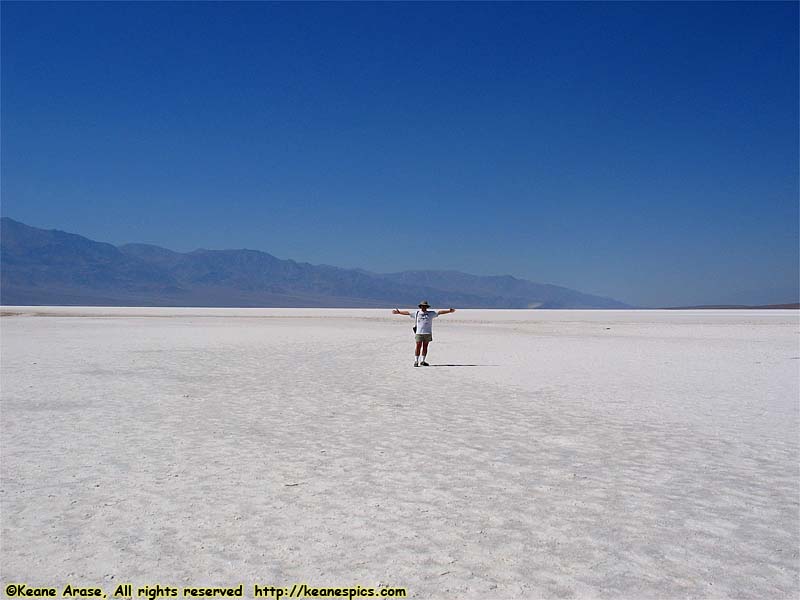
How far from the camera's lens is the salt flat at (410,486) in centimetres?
437

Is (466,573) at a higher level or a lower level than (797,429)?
lower

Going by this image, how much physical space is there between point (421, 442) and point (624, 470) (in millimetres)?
2562

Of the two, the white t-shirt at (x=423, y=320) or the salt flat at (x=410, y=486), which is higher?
the white t-shirt at (x=423, y=320)

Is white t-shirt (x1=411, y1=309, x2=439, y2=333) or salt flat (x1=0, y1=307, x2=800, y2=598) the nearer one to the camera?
salt flat (x1=0, y1=307, x2=800, y2=598)

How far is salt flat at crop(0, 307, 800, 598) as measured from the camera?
4.37 m

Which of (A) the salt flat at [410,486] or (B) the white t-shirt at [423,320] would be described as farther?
(B) the white t-shirt at [423,320]

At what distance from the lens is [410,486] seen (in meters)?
6.16

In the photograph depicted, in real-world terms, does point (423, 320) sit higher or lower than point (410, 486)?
higher

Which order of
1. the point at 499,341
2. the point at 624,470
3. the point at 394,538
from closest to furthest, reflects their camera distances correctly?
the point at 394,538, the point at 624,470, the point at 499,341

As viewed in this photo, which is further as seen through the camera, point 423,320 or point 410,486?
point 423,320

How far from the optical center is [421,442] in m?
8.00

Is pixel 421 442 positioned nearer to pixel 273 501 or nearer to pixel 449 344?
pixel 273 501

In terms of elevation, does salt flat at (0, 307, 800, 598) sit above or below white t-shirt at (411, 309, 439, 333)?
below

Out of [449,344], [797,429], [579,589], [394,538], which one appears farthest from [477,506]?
[449,344]
